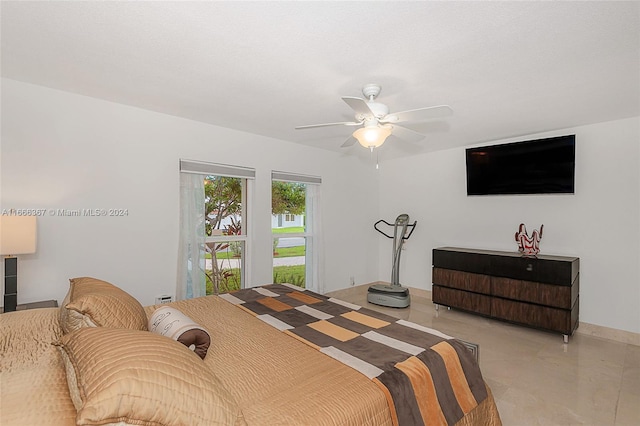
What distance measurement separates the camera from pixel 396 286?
471cm

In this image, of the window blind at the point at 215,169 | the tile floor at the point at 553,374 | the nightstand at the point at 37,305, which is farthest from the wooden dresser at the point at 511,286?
the nightstand at the point at 37,305

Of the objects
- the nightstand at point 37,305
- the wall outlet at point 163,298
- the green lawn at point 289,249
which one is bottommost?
the wall outlet at point 163,298

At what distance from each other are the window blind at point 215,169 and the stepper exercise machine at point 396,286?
8.08 feet

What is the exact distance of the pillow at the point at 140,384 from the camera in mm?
818

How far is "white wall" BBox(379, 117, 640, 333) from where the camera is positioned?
10.8 feet

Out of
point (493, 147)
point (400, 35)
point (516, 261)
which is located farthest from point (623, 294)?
point (400, 35)

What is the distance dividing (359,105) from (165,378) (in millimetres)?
1840

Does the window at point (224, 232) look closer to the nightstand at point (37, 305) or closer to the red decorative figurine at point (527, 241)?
the nightstand at point (37, 305)

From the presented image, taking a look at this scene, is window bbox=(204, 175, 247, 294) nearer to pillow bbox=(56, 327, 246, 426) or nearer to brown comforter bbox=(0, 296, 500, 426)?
brown comforter bbox=(0, 296, 500, 426)

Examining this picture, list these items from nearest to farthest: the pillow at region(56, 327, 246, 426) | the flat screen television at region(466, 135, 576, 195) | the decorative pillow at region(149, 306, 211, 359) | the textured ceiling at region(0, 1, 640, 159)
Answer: the pillow at region(56, 327, 246, 426) < the decorative pillow at region(149, 306, 211, 359) < the textured ceiling at region(0, 1, 640, 159) < the flat screen television at region(466, 135, 576, 195)

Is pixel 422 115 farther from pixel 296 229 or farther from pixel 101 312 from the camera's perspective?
pixel 101 312

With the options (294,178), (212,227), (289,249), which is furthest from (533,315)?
(212,227)

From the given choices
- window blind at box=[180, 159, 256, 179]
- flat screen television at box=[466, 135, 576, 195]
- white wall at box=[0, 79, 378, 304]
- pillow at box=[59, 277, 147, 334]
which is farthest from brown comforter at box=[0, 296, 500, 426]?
flat screen television at box=[466, 135, 576, 195]

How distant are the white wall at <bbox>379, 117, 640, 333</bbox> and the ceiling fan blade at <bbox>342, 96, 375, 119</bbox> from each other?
281 cm
